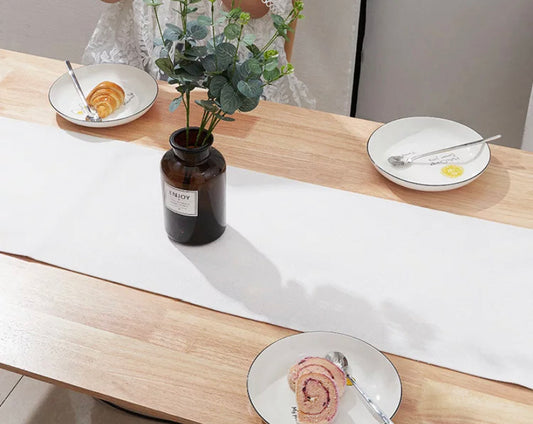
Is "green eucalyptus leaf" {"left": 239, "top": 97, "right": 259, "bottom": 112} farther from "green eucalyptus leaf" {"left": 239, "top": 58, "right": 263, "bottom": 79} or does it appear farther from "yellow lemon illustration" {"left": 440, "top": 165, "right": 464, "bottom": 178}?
"yellow lemon illustration" {"left": 440, "top": 165, "right": 464, "bottom": 178}

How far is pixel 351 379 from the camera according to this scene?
91 centimetres


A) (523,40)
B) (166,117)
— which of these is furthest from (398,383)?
(523,40)

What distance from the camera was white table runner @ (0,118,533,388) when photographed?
101 cm

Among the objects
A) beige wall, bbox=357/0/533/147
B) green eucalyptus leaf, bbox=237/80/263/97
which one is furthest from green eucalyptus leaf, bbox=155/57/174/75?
beige wall, bbox=357/0/533/147

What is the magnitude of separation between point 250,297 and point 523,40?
5.15ft

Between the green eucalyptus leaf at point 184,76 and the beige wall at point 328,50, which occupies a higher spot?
the green eucalyptus leaf at point 184,76

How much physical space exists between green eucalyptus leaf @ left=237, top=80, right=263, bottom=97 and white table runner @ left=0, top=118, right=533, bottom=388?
32cm

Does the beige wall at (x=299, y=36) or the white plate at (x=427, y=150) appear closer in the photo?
the white plate at (x=427, y=150)

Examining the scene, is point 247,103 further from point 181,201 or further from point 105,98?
point 105,98

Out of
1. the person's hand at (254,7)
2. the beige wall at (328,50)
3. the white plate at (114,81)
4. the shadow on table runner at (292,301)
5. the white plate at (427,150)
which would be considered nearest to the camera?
the shadow on table runner at (292,301)

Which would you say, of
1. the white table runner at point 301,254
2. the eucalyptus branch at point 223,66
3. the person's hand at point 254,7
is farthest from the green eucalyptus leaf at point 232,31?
the person's hand at point 254,7

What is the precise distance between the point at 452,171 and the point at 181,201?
0.54 m

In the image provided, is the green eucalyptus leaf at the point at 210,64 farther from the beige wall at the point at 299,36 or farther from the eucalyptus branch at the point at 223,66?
the beige wall at the point at 299,36

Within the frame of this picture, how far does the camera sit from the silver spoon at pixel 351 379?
2.82 feet
